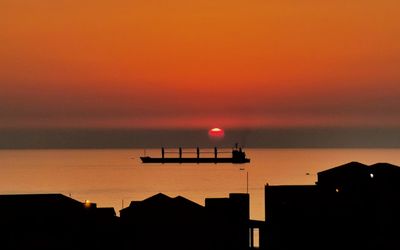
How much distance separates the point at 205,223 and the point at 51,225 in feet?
20.3

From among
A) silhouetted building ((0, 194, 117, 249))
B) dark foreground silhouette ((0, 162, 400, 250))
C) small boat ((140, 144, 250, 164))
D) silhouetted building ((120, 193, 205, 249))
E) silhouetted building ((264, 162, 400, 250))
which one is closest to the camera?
silhouetted building ((0, 194, 117, 249))

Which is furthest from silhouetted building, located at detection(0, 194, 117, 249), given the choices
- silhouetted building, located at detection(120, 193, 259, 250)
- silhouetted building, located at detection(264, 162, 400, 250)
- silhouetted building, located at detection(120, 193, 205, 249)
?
silhouetted building, located at detection(264, 162, 400, 250)

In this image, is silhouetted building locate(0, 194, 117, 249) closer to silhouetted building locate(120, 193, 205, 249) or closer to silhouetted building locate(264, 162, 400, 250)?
silhouetted building locate(120, 193, 205, 249)

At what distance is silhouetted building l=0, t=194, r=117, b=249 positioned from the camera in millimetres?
23156

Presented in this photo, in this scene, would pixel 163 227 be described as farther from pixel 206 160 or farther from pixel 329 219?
pixel 206 160

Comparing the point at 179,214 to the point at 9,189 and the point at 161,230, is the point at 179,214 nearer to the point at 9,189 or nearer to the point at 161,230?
the point at 161,230

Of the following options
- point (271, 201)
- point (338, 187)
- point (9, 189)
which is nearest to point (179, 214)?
point (271, 201)

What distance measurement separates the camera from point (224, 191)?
295ft

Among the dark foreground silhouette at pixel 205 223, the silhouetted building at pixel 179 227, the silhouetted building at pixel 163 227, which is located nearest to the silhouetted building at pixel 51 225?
the dark foreground silhouette at pixel 205 223

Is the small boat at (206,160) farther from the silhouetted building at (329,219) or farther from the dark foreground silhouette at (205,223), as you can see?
the dark foreground silhouette at (205,223)

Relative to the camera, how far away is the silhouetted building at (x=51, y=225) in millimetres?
23156

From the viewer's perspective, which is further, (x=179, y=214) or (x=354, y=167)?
(x=354, y=167)

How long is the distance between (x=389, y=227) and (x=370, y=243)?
2.04 m

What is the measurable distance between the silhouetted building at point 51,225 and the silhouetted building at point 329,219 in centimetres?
766
